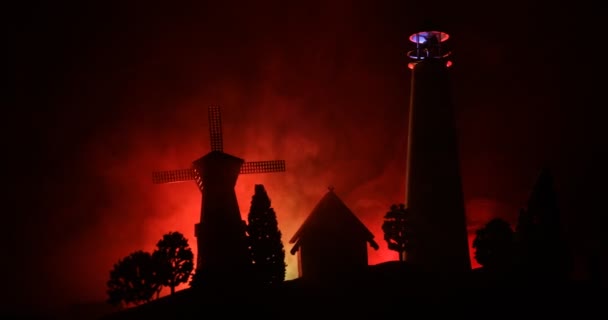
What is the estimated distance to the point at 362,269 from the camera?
38.4m

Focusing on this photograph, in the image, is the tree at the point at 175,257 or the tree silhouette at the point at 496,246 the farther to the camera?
the tree silhouette at the point at 496,246

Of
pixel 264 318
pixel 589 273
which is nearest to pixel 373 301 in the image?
pixel 264 318

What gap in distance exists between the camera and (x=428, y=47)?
42.3m

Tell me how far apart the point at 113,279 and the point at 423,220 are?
19.0m

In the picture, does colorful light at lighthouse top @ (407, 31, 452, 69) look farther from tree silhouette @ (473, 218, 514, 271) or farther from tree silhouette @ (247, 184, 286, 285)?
tree silhouette @ (247, 184, 286, 285)

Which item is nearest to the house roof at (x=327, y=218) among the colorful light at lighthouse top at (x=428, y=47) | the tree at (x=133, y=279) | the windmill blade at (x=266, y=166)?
the windmill blade at (x=266, y=166)

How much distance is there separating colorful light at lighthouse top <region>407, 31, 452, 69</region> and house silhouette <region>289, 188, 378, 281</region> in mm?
11376

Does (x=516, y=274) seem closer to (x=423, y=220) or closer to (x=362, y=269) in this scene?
(x=423, y=220)

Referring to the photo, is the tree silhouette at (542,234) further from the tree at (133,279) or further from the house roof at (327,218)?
the tree at (133,279)

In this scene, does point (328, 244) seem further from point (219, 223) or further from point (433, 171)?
point (433, 171)

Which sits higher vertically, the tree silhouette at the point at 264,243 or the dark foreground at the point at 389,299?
the tree silhouette at the point at 264,243

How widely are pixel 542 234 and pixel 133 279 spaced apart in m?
24.1

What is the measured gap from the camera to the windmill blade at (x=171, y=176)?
4150cm

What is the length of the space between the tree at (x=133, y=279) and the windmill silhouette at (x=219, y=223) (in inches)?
197
